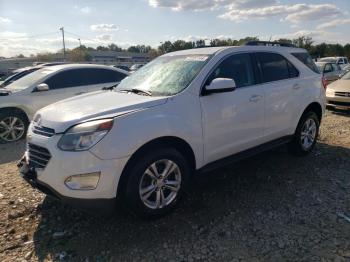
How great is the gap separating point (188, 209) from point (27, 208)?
1.93 metres

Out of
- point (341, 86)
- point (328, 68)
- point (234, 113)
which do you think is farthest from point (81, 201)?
point (328, 68)

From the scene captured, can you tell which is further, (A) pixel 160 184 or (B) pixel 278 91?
(B) pixel 278 91

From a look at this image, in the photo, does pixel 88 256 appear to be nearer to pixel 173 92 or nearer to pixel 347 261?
pixel 173 92

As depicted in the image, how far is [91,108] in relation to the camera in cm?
381

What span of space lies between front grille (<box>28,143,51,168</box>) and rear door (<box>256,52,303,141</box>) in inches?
116

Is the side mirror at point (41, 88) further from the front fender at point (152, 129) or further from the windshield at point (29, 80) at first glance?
the front fender at point (152, 129)

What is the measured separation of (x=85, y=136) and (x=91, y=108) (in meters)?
0.54

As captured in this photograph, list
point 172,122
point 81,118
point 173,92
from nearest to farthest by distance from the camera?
point 81,118, point 172,122, point 173,92

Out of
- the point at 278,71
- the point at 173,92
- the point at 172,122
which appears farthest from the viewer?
the point at 278,71

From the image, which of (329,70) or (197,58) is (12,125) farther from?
(329,70)

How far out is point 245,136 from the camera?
186 inches

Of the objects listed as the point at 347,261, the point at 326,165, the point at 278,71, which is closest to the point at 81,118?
the point at 347,261

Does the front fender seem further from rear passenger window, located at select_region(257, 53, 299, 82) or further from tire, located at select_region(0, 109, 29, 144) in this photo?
tire, located at select_region(0, 109, 29, 144)

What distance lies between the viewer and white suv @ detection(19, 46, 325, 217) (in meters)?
3.38
